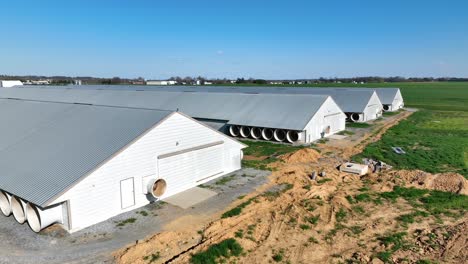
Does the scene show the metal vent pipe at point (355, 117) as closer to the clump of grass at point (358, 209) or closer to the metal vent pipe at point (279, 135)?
the metal vent pipe at point (279, 135)

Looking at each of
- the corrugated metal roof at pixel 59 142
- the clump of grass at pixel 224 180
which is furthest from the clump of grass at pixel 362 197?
the corrugated metal roof at pixel 59 142

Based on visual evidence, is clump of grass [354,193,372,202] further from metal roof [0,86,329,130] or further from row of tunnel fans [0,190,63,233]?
metal roof [0,86,329,130]

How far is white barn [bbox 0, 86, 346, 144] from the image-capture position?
3438 centimetres

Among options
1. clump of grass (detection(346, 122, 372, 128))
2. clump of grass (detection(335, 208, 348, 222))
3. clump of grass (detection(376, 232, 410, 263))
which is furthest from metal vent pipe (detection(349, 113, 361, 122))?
clump of grass (detection(376, 232, 410, 263))

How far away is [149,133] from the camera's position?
685 inches

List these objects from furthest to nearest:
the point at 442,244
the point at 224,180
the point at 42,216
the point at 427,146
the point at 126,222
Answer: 1. the point at 427,146
2. the point at 224,180
3. the point at 126,222
4. the point at 42,216
5. the point at 442,244

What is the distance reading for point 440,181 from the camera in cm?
1966

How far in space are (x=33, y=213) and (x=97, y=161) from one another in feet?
11.1

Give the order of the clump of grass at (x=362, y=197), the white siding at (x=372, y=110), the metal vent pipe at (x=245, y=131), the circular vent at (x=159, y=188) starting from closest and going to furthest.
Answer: the circular vent at (x=159, y=188)
the clump of grass at (x=362, y=197)
the metal vent pipe at (x=245, y=131)
the white siding at (x=372, y=110)

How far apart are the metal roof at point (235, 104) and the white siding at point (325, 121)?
658 millimetres

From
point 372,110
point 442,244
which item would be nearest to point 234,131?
point 442,244

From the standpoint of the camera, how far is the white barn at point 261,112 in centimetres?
3438

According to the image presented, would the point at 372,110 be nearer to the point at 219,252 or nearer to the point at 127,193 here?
the point at 127,193

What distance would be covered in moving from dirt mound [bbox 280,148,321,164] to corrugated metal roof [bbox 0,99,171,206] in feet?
37.6
